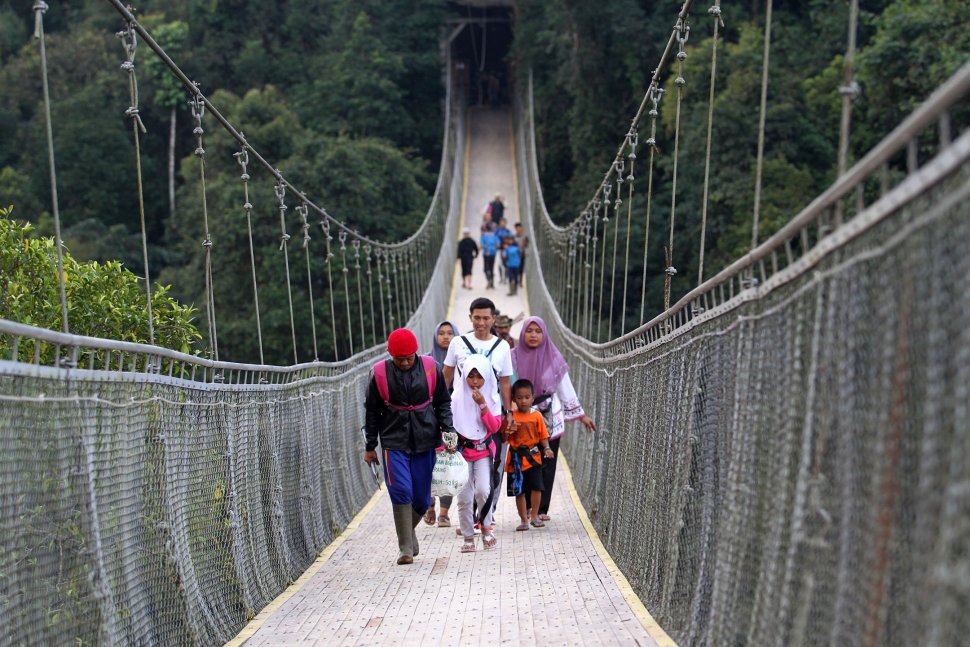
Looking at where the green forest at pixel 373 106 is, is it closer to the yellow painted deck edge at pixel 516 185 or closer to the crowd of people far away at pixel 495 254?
the yellow painted deck edge at pixel 516 185

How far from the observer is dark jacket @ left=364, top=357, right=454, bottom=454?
6.49 metres

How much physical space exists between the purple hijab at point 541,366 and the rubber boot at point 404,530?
147 centimetres

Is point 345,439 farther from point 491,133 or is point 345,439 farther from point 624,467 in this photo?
point 491,133

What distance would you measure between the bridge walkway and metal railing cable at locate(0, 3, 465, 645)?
0.20 m

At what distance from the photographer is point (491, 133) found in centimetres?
4109

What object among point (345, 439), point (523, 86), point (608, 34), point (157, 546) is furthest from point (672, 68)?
point (157, 546)

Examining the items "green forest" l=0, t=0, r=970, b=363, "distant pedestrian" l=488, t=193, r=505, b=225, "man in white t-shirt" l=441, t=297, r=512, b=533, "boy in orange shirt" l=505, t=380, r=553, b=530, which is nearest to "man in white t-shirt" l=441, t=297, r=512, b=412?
"man in white t-shirt" l=441, t=297, r=512, b=533

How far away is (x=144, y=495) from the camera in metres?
4.37

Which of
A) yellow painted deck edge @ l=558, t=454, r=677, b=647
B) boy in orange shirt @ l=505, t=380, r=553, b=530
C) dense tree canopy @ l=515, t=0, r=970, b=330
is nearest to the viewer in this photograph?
yellow painted deck edge @ l=558, t=454, r=677, b=647

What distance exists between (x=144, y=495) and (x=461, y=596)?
162 cm

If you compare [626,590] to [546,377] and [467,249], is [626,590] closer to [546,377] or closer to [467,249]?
[546,377]

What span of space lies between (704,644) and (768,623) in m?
0.86

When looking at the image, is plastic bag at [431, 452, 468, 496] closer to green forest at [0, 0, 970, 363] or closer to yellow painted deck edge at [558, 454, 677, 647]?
yellow painted deck edge at [558, 454, 677, 647]

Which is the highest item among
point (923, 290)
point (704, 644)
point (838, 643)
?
point (923, 290)
